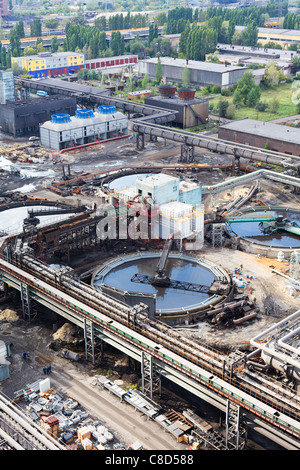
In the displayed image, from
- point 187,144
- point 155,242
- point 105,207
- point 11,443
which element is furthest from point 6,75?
point 11,443

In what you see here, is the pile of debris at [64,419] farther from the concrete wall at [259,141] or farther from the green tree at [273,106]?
the green tree at [273,106]

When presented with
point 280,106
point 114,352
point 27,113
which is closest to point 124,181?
point 114,352

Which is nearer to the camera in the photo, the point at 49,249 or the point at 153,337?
the point at 153,337

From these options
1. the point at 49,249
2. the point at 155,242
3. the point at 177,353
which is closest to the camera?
the point at 177,353

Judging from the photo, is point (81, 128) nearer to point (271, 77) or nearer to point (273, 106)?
point (273, 106)

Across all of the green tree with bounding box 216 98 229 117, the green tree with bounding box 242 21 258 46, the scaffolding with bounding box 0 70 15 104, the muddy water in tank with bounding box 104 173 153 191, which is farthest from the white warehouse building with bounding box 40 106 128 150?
the green tree with bounding box 242 21 258 46
